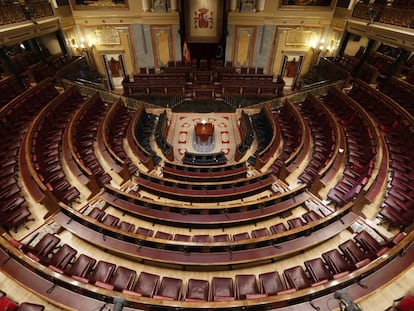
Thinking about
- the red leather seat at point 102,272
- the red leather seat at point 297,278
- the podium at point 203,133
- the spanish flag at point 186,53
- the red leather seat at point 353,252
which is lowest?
the podium at point 203,133

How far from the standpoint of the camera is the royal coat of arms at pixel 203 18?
12.3 m

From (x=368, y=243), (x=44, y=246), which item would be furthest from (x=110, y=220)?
(x=368, y=243)

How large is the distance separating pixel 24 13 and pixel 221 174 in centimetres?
1079

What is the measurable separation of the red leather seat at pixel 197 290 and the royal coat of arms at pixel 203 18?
42.7ft

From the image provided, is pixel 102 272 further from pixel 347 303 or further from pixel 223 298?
pixel 347 303

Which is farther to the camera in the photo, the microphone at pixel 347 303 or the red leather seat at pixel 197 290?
the red leather seat at pixel 197 290

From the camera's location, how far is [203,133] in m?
9.48

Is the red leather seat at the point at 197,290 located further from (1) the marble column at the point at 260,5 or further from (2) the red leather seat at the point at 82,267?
(1) the marble column at the point at 260,5

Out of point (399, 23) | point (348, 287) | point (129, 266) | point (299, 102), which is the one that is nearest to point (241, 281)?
point (348, 287)

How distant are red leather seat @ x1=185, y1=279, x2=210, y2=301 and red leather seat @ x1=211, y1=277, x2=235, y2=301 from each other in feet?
0.41

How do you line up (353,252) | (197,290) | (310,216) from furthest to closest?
(310,216), (353,252), (197,290)

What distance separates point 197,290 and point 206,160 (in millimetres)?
4839

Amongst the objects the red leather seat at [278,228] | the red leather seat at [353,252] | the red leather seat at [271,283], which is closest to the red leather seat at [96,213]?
the red leather seat at [271,283]

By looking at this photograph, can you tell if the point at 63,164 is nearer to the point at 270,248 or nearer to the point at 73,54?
the point at 270,248
